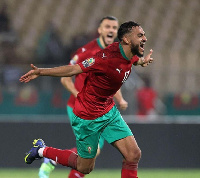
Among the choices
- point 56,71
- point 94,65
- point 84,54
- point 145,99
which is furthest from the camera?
point 145,99

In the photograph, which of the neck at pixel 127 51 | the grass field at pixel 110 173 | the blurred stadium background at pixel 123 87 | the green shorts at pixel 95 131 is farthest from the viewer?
the blurred stadium background at pixel 123 87

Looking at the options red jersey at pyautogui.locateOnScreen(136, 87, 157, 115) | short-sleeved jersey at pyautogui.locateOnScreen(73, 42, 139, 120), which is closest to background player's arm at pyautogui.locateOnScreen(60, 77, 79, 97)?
short-sleeved jersey at pyautogui.locateOnScreen(73, 42, 139, 120)

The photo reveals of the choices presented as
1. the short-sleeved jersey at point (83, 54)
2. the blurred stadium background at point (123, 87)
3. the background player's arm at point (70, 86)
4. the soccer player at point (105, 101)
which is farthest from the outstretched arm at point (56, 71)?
the blurred stadium background at point (123, 87)

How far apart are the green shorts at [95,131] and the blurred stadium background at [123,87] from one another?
11.8ft

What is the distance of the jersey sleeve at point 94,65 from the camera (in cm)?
664

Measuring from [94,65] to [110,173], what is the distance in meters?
4.09

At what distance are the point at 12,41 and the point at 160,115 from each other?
12.7 feet

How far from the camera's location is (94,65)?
6.68m

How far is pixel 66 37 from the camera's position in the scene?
643 inches

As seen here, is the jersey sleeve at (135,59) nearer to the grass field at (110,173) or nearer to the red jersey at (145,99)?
the grass field at (110,173)

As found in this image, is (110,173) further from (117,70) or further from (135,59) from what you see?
(117,70)

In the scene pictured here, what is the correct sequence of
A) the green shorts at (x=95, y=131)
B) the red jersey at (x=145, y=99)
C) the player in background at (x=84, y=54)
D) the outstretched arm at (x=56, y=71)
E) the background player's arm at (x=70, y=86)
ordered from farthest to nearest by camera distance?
1. the red jersey at (x=145, y=99)
2. the player in background at (x=84, y=54)
3. the background player's arm at (x=70, y=86)
4. the green shorts at (x=95, y=131)
5. the outstretched arm at (x=56, y=71)

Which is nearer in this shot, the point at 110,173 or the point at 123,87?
the point at 110,173

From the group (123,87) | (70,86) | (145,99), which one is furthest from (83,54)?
(145,99)
